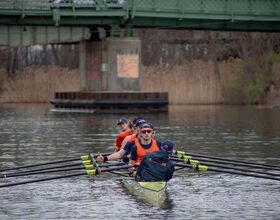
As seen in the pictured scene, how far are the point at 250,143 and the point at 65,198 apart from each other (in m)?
12.9

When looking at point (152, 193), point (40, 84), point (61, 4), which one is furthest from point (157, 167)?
point (40, 84)

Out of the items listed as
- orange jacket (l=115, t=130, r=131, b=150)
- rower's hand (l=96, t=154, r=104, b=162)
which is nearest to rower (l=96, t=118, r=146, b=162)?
rower's hand (l=96, t=154, r=104, b=162)

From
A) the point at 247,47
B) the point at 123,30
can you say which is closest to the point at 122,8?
the point at 123,30

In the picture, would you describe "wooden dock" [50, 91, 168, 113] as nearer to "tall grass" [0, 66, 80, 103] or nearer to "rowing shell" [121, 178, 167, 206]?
"tall grass" [0, 66, 80, 103]

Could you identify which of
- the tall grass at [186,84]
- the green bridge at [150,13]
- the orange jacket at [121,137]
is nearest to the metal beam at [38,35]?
the green bridge at [150,13]

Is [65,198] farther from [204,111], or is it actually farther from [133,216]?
[204,111]

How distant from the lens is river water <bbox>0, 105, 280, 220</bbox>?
15.6 metres

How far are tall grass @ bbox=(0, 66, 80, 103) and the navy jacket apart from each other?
1555 inches

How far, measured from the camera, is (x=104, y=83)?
49.4m

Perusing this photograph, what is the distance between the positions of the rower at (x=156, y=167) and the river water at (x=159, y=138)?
47cm

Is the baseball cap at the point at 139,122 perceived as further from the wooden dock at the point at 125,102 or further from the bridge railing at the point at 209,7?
the bridge railing at the point at 209,7

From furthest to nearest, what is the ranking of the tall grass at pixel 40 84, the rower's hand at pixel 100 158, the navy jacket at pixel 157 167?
the tall grass at pixel 40 84 → the rower's hand at pixel 100 158 → the navy jacket at pixel 157 167

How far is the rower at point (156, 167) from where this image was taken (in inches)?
655

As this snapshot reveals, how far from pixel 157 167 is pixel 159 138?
1402 cm
